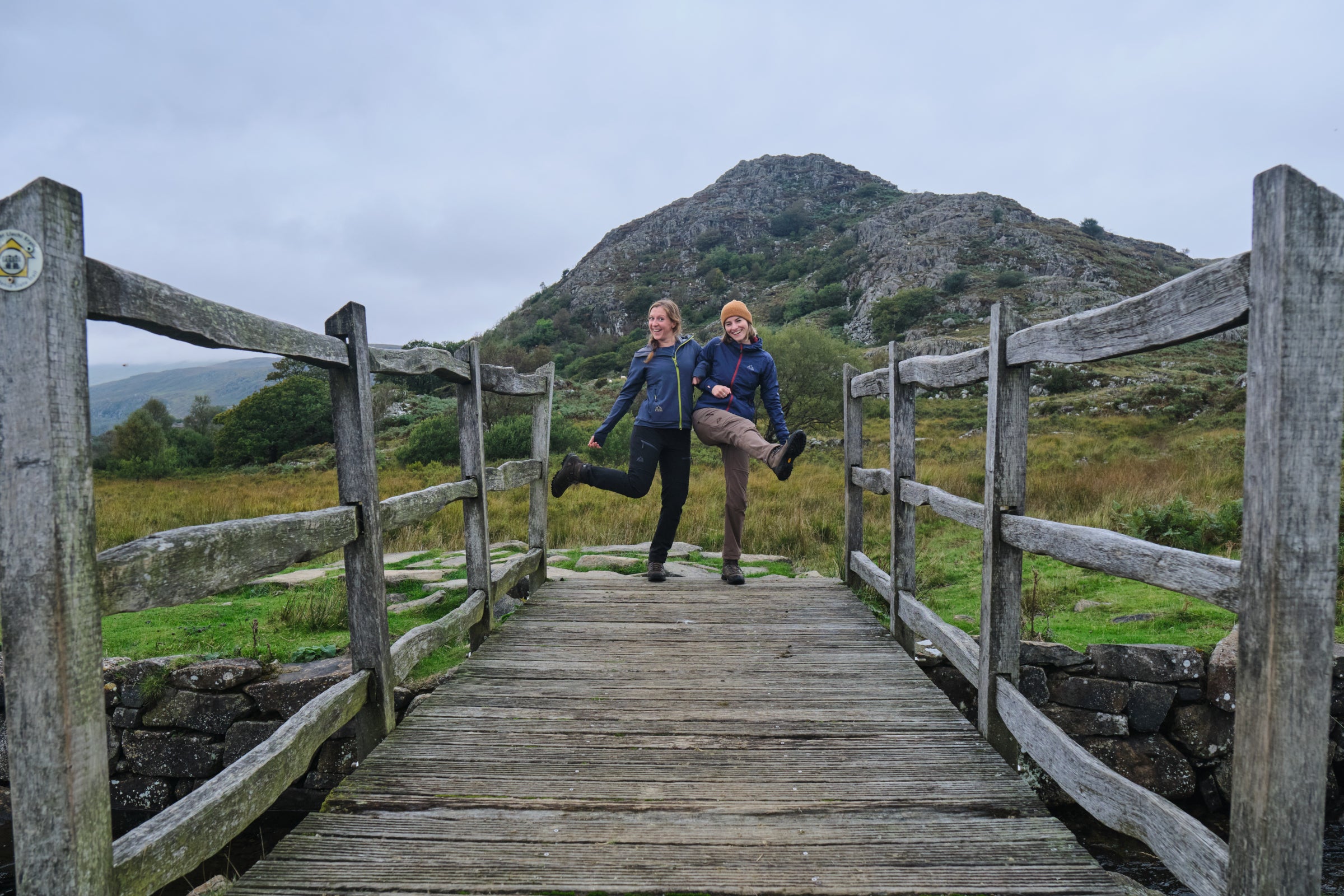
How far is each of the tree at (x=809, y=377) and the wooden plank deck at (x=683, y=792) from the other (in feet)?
71.1

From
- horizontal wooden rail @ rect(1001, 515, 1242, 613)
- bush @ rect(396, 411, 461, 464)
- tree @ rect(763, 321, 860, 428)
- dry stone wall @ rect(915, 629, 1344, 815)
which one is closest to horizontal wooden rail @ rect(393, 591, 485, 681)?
horizontal wooden rail @ rect(1001, 515, 1242, 613)

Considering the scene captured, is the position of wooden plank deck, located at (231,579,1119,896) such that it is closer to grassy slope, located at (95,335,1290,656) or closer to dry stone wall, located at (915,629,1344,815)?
dry stone wall, located at (915,629,1344,815)

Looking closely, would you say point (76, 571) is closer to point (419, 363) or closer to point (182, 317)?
point (182, 317)

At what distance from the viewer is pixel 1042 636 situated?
183 inches

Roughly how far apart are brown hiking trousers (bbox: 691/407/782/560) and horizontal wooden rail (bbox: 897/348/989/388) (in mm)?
1007

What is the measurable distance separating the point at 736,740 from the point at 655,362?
289cm

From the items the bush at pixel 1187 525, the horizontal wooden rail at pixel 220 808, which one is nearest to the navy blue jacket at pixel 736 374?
the horizontal wooden rail at pixel 220 808

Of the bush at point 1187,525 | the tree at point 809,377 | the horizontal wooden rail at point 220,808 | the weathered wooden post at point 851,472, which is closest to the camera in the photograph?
the horizontal wooden rail at point 220,808

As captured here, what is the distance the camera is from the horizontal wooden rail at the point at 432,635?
3.28m

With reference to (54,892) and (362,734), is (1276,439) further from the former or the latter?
(362,734)

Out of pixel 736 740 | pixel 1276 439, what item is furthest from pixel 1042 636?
pixel 1276 439

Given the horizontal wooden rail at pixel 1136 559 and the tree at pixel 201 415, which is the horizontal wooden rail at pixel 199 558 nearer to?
the horizontal wooden rail at pixel 1136 559

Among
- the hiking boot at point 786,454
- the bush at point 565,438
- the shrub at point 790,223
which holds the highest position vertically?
the shrub at point 790,223

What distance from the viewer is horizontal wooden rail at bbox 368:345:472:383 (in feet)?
10.6
